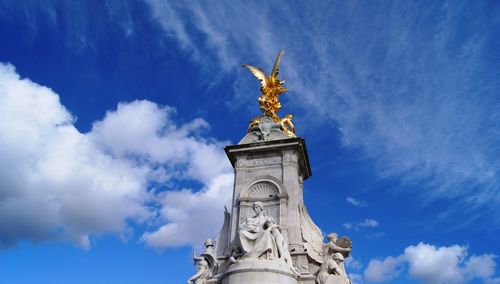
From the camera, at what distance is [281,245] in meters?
15.1

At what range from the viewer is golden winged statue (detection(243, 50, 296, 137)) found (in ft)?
66.3

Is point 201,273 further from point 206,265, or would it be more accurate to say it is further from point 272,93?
point 272,93

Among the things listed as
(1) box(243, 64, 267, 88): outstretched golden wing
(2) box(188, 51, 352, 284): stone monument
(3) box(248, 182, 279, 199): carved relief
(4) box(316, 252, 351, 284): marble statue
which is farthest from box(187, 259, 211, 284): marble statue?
(1) box(243, 64, 267, 88): outstretched golden wing

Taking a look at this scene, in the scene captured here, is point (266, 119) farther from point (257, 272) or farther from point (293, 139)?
point (257, 272)

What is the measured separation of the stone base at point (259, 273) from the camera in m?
14.0

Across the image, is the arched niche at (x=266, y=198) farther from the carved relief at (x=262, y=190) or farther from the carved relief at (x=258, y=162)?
the carved relief at (x=258, y=162)

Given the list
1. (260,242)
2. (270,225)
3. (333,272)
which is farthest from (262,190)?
(333,272)

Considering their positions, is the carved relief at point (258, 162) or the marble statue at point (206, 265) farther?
the carved relief at point (258, 162)

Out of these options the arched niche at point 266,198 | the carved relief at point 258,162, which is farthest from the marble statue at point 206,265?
the carved relief at point 258,162

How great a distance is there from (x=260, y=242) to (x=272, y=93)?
8478 mm

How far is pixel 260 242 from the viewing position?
1490 cm

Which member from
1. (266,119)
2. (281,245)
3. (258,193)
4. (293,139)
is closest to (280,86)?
(266,119)

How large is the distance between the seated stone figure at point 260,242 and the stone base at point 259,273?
315mm

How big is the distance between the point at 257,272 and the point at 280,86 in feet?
32.7
